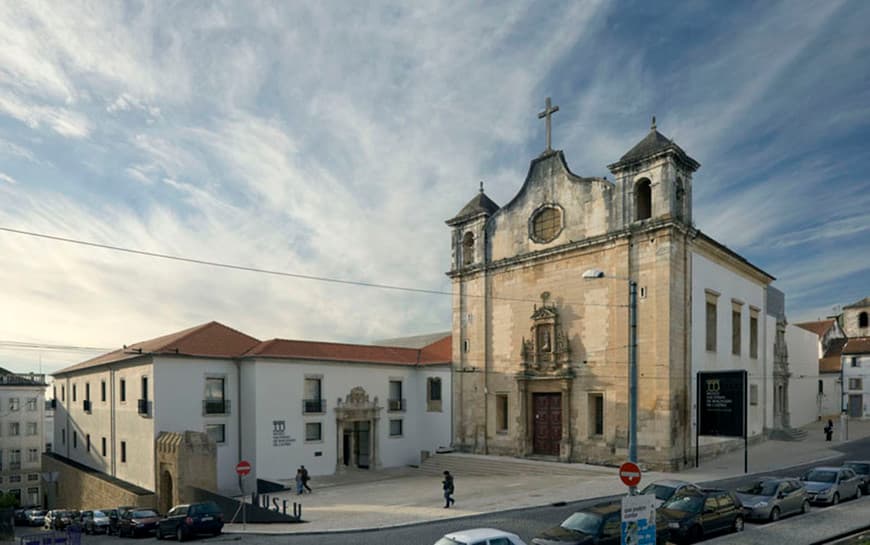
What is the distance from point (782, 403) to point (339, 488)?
32506 mm

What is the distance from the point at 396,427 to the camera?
40.1 meters

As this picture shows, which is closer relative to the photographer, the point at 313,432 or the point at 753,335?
the point at 313,432

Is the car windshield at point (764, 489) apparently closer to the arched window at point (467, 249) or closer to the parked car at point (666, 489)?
the parked car at point (666, 489)

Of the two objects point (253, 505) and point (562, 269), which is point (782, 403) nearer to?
point (562, 269)

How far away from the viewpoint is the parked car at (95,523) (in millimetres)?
27370

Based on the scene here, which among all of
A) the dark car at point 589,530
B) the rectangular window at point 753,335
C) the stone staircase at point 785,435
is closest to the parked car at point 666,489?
the dark car at point 589,530

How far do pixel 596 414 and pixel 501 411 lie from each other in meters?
6.97

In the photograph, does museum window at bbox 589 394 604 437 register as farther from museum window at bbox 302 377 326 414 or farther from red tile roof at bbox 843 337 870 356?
red tile roof at bbox 843 337 870 356

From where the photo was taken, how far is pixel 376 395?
39094 mm

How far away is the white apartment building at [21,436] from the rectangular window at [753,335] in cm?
7549

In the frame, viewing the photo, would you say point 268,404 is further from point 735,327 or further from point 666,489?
point 735,327

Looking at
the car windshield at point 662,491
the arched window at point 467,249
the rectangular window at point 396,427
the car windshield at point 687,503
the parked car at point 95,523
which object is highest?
the arched window at point 467,249

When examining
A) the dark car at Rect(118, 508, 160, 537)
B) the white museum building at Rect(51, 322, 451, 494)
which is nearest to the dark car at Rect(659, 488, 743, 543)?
the dark car at Rect(118, 508, 160, 537)

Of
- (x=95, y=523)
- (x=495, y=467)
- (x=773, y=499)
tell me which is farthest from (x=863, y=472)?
(x=95, y=523)
